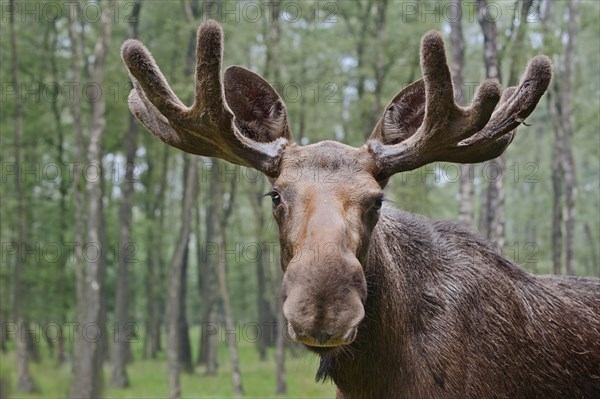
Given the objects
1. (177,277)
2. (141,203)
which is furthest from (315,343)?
(141,203)

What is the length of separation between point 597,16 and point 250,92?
81.6 ft

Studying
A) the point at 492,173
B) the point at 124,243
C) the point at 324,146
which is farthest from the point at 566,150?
the point at 324,146

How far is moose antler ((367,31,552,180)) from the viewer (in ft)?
16.3

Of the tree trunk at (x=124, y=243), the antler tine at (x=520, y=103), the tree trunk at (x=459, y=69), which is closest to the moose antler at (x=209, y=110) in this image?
the antler tine at (x=520, y=103)

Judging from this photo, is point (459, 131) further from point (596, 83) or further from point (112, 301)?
point (112, 301)

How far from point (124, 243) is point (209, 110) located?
22.4 m

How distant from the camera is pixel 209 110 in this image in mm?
5277

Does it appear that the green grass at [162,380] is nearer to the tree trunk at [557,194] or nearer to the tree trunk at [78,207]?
the tree trunk at [78,207]

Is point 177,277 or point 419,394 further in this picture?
point 177,277

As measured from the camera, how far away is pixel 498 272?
18.4 feet

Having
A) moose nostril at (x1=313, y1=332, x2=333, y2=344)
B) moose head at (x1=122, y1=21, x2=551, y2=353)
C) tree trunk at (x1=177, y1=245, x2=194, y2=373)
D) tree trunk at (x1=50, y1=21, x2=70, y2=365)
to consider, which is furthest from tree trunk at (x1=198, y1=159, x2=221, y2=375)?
moose nostril at (x1=313, y1=332, x2=333, y2=344)

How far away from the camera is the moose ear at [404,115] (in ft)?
18.8

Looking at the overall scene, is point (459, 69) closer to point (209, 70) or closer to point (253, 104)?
point (253, 104)

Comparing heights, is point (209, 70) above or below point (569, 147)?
below
